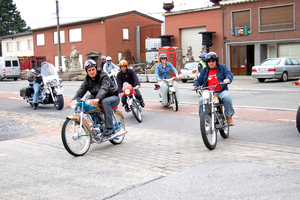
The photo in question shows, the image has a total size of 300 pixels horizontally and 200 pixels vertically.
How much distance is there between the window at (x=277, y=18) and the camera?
29844 millimetres

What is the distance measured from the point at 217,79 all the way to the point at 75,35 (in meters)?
41.9

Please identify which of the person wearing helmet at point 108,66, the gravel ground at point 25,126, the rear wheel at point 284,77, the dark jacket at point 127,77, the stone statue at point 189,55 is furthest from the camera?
the stone statue at point 189,55

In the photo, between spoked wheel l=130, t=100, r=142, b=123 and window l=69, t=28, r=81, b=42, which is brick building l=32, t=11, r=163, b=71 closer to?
window l=69, t=28, r=81, b=42

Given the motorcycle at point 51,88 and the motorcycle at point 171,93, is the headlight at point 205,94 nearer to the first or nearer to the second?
the motorcycle at point 171,93

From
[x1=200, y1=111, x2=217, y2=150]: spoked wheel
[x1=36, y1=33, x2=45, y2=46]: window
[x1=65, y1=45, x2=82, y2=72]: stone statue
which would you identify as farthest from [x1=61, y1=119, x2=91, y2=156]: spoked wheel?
[x1=36, y1=33, x2=45, y2=46]: window

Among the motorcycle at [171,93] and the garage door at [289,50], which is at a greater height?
the garage door at [289,50]

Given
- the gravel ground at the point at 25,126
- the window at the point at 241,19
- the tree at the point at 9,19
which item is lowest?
the gravel ground at the point at 25,126

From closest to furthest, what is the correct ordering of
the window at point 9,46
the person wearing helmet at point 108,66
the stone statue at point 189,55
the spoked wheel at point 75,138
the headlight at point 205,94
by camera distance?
the spoked wheel at point 75,138, the headlight at point 205,94, the person wearing helmet at point 108,66, the stone statue at point 189,55, the window at point 9,46

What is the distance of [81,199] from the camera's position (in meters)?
4.02

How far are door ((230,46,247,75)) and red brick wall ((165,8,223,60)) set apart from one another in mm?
1238

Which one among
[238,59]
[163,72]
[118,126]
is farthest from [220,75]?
[238,59]

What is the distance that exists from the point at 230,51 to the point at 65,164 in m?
29.4

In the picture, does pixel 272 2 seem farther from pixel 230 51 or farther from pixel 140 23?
pixel 140 23

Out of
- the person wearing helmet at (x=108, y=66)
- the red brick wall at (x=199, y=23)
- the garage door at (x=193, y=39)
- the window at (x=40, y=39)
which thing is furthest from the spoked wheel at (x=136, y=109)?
the window at (x=40, y=39)
